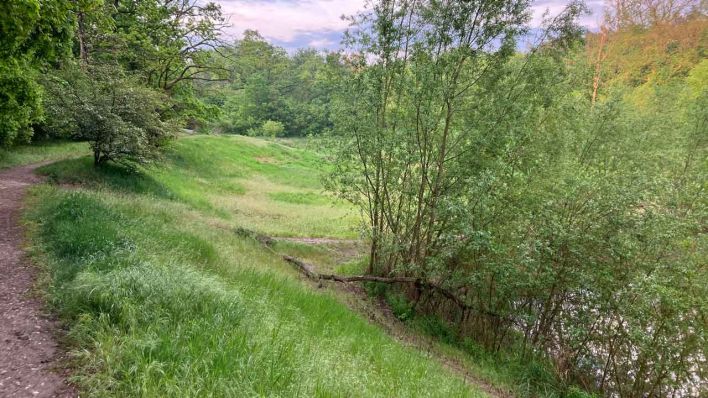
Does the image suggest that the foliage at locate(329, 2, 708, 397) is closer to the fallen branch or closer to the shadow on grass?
the fallen branch

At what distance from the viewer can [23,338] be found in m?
3.97

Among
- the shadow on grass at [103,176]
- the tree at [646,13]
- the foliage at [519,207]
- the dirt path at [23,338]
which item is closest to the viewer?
the dirt path at [23,338]

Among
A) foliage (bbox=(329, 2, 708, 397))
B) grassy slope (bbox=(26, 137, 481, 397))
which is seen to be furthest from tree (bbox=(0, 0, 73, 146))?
foliage (bbox=(329, 2, 708, 397))

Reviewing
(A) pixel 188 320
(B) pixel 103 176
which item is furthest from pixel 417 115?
(B) pixel 103 176

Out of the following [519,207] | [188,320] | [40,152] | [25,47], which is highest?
[25,47]

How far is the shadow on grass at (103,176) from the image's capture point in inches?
542

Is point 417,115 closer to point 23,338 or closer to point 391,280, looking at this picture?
point 391,280

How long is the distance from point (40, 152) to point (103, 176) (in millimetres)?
7359

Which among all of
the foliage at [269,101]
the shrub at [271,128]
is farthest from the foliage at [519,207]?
the shrub at [271,128]

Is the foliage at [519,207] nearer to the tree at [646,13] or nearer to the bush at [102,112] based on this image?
the bush at [102,112]

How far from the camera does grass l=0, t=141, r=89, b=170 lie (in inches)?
628

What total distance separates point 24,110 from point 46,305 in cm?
1139

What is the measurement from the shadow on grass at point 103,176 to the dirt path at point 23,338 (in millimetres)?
7889

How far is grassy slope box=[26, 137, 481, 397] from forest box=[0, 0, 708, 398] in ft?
0.10
